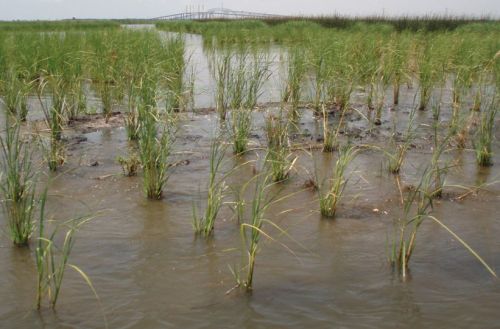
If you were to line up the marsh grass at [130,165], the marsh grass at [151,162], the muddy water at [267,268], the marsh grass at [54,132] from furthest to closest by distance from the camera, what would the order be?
the marsh grass at [54,132] < the marsh grass at [130,165] < the marsh grass at [151,162] < the muddy water at [267,268]

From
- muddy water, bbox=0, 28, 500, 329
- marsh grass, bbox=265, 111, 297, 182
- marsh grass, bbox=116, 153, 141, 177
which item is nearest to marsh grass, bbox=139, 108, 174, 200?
muddy water, bbox=0, 28, 500, 329

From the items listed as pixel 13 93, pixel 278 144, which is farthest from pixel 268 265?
pixel 13 93

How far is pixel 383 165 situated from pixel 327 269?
2232mm

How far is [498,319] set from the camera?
99.3 inches

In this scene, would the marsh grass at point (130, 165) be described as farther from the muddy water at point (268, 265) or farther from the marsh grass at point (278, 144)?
the marsh grass at point (278, 144)

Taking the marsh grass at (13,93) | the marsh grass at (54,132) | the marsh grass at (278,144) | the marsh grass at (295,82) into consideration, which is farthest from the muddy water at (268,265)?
the marsh grass at (295,82)

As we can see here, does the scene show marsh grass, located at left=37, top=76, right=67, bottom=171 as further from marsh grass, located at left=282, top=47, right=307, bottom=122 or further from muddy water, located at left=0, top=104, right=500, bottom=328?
marsh grass, located at left=282, top=47, right=307, bottom=122

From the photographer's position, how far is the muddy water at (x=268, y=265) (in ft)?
8.36

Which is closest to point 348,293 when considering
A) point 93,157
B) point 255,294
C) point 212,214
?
point 255,294

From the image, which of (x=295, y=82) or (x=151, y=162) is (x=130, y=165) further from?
(x=295, y=82)

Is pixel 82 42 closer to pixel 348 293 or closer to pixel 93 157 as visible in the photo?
pixel 93 157

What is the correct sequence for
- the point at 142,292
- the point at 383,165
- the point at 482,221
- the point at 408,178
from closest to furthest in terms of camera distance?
the point at 142,292 → the point at 482,221 → the point at 408,178 → the point at 383,165

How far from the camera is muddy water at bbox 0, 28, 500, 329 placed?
100 inches

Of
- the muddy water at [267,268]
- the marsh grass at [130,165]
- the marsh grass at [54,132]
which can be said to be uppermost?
the marsh grass at [54,132]
